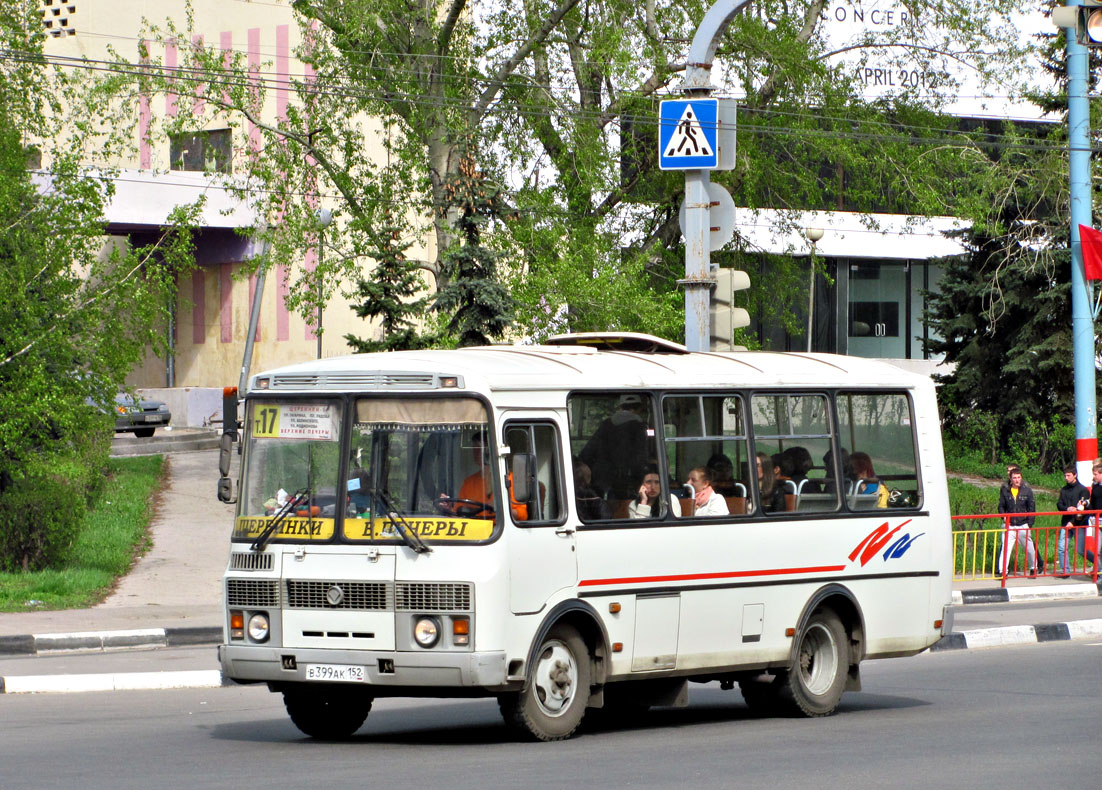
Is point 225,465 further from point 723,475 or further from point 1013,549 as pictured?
point 1013,549

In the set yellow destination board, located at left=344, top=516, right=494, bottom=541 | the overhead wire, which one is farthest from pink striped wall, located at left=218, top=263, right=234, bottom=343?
yellow destination board, located at left=344, top=516, right=494, bottom=541

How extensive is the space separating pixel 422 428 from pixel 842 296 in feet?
153

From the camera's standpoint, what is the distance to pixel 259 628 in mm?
10203

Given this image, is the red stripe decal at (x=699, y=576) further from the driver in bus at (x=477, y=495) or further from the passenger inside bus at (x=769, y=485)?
the driver in bus at (x=477, y=495)

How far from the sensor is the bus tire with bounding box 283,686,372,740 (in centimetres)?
1060

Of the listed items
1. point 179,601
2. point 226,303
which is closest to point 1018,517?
point 179,601

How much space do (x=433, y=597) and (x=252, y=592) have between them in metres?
1.28

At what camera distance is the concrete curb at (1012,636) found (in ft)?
55.9

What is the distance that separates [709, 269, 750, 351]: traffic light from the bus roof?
360 cm

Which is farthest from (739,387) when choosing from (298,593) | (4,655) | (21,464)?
(21,464)

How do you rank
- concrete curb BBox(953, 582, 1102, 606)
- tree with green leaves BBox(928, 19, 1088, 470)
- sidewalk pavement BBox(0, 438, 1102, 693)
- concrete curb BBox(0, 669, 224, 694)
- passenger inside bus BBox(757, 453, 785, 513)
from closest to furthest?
passenger inside bus BBox(757, 453, 785, 513)
concrete curb BBox(0, 669, 224, 694)
sidewalk pavement BBox(0, 438, 1102, 693)
concrete curb BBox(953, 582, 1102, 606)
tree with green leaves BBox(928, 19, 1088, 470)

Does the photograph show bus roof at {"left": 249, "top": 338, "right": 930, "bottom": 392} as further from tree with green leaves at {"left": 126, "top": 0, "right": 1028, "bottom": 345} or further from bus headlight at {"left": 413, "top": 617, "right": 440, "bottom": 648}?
tree with green leaves at {"left": 126, "top": 0, "right": 1028, "bottom": 345}

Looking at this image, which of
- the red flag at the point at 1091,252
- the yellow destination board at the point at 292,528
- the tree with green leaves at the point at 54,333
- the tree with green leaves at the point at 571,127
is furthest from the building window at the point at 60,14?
the yellow destination board at the point at 292,528

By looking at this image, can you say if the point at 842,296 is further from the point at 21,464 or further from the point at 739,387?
the point at 739,387
